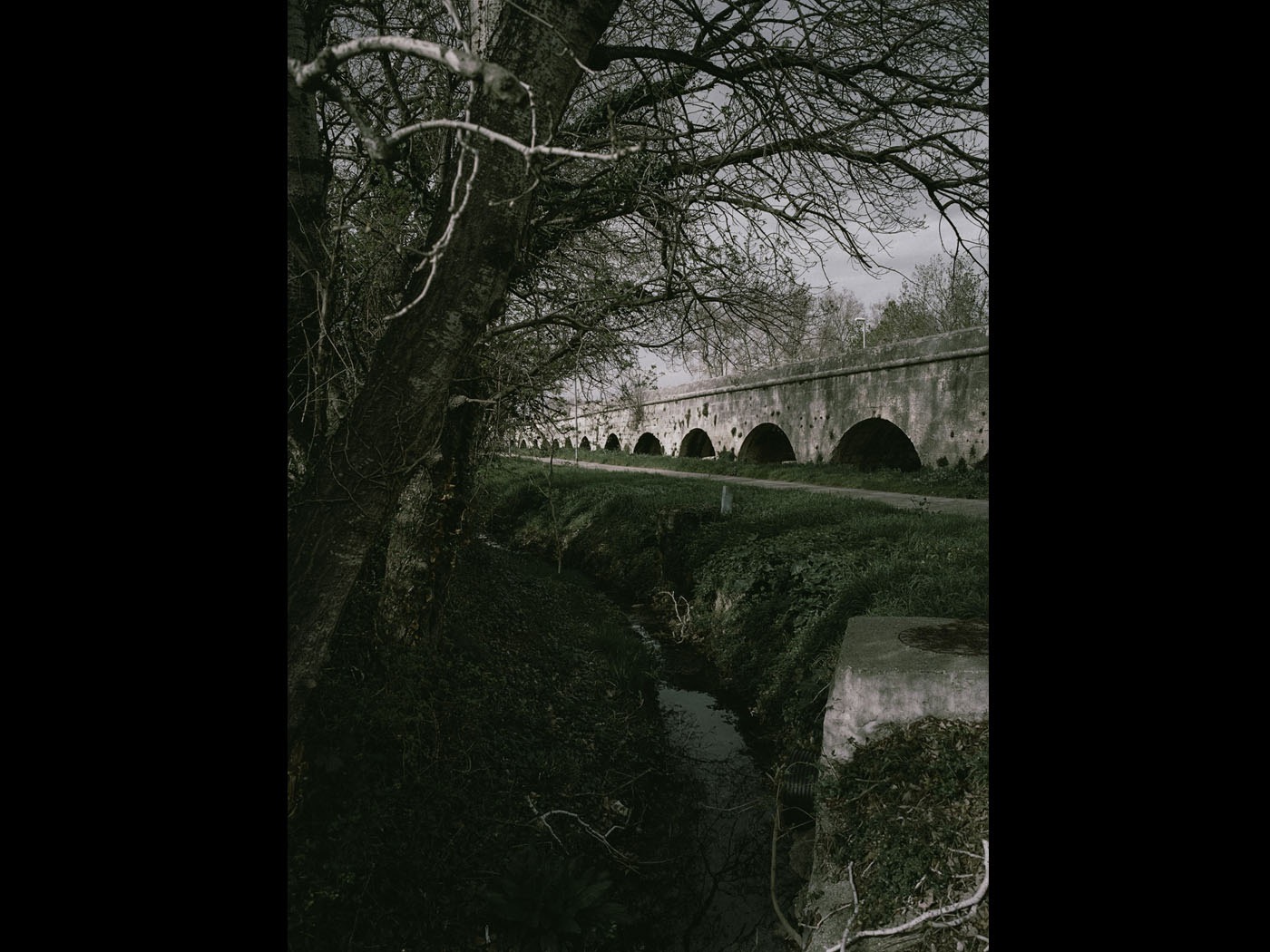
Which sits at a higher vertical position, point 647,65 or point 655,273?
point 647,65

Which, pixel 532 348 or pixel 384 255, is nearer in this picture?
pixel 384 255

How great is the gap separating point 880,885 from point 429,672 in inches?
118

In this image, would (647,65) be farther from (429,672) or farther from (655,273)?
(429,672)

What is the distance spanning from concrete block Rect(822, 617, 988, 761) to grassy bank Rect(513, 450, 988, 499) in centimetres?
376

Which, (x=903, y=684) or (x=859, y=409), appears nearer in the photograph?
(x=903, y=684)

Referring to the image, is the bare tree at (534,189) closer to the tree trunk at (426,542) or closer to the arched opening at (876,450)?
the tree trunk at (426,542)

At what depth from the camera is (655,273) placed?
5203 mm

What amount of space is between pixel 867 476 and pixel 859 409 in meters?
2.87

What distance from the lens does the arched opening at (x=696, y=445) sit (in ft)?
84.9

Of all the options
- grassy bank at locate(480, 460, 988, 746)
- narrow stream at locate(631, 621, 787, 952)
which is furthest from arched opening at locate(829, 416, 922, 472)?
narrow stream at locate(631, 621, 787, 952)

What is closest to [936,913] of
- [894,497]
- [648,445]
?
[894,497]

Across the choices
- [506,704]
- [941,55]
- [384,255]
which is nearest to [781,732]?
[506,704]

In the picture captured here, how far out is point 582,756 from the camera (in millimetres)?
5086

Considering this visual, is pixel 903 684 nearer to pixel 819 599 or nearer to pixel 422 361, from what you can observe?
pixel 422 361
